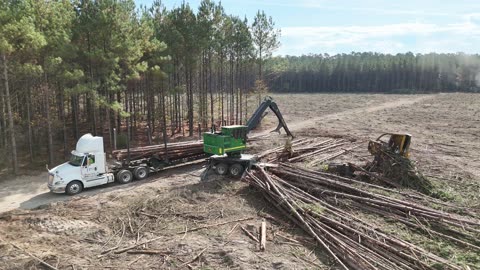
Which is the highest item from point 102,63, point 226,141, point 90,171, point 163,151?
point 102,63

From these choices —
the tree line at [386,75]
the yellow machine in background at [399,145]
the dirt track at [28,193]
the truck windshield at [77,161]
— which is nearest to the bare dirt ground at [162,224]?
the dirt track at [28,193]

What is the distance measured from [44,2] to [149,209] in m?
14.3

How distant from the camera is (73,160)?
1811 centimetres

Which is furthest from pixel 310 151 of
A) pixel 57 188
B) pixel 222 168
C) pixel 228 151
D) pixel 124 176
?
pixel 57 188

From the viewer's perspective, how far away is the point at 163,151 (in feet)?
68.8

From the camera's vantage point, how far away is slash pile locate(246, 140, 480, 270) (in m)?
11.2

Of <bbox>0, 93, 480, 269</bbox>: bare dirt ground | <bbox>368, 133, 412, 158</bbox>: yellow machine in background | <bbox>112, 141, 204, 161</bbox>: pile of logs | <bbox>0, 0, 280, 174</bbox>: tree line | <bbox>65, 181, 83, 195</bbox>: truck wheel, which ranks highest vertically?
<bbox>0, 0, 280, 174</bbox>: tree line

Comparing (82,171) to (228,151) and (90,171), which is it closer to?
(90,171)

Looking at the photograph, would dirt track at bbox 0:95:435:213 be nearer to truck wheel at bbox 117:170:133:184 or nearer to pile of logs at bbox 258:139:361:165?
truck wheel at bbox 117:170:133:184

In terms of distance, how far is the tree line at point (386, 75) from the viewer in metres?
105

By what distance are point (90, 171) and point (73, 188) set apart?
3.44ft

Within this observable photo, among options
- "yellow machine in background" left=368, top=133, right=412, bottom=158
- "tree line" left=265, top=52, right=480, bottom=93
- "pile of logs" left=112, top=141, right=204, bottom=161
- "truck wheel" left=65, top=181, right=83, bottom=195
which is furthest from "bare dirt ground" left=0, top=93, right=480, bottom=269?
"tree line" left=265, top=52, right=480, bottom=93

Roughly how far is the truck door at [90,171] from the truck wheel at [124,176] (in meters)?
1.02

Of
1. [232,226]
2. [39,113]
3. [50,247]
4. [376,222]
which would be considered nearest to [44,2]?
[39,113]
